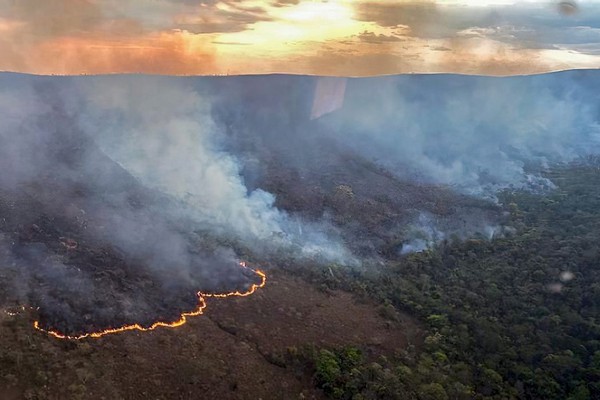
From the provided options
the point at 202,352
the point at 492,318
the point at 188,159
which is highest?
the point at 188,159

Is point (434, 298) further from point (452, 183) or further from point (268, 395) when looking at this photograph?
point (452, 183)

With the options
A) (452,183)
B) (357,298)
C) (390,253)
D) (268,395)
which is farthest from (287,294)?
(452,183)

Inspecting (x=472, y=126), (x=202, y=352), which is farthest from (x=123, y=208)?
(x=472, y=126)

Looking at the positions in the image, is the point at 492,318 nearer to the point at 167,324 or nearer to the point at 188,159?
the point at 167,324

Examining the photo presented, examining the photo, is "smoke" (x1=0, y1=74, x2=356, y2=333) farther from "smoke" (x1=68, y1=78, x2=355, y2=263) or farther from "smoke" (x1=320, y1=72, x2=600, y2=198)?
"smoke" (x1=320, y1=72, x2=600, y2=198)

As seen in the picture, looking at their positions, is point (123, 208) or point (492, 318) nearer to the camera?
point (492, 318)

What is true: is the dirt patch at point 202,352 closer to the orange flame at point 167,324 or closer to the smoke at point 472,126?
the orange flame at point 167,324

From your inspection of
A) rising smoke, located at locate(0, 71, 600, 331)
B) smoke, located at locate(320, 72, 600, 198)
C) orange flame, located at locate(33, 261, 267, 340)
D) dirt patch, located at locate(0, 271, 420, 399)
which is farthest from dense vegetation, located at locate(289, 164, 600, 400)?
smoke, located at locate(320, 72, 600, 198)
